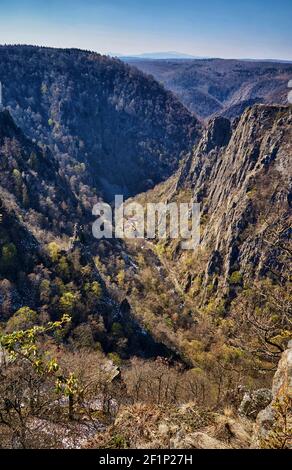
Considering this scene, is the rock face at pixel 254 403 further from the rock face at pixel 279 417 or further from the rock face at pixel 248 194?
the rock face at pixel 248 194

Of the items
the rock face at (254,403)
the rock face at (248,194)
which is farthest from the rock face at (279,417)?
the rock face at (248,194)

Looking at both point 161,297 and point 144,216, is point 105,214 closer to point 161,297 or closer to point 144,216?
point 144,216

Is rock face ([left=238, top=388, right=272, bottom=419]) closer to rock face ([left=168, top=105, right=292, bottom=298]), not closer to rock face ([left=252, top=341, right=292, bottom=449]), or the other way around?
rock face ([left=252, top=341, right=292, bottom=449])

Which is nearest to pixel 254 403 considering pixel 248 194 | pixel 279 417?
pixel 279 417

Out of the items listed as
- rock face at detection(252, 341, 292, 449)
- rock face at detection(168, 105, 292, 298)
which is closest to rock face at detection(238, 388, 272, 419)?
rock face at detection(252, 341, 292, 449)

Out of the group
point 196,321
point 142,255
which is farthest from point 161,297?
point 142,255

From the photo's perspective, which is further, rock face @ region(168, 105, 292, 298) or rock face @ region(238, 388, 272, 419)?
rock face @ region(168, 105, 292, 298)

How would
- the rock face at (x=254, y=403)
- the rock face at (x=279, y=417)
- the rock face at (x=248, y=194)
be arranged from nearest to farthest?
1. the rock face at (x=279, y=417)
2. the rock face at (x=254, y=403)
3. the rock face at (x=248, y=194)

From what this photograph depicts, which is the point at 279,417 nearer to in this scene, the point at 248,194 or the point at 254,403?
the point at 254,403
